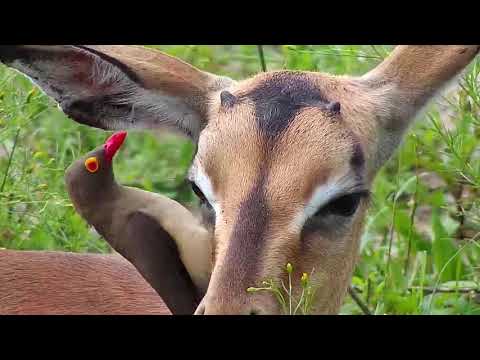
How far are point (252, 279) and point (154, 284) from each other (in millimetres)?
1270

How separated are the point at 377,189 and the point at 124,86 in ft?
8.01

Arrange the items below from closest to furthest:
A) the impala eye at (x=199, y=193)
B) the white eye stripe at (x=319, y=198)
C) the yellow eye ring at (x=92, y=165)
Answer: the white eye stripe at (x=319, y=198) < the impala eye at (x=199, y=193) < the yellow eye ring at (x=92, y=165)

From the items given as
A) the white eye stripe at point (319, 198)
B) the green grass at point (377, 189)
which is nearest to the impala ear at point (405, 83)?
the green grass at point (377, 189)

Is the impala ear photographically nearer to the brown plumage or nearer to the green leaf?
the brown plumage

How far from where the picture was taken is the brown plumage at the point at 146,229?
478cm

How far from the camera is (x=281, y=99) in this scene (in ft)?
13.6

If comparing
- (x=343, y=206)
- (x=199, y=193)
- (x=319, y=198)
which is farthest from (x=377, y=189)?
(x=319, y=198)

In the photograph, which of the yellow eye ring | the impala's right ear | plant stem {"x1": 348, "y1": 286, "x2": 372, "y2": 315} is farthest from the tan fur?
plant stem {"x1": 348, "y1": 286, "x2": 372, "y2": 315}

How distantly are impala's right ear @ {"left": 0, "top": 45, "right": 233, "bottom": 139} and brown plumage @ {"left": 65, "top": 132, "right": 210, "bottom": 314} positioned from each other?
473 mm

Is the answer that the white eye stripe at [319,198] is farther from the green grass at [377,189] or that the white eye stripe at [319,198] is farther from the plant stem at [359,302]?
the plant stem at [359,302]

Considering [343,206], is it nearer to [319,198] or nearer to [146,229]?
[319,198]

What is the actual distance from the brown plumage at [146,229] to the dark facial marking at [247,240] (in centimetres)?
72

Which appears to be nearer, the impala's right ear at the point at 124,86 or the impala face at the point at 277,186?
the impala face at the point at 277,186
